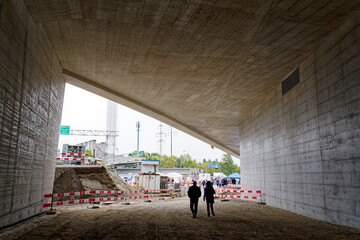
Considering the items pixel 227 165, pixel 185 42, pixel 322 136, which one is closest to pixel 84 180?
pixel 185 42

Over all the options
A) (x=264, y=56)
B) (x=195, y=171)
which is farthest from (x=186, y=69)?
(x=195, y=171)

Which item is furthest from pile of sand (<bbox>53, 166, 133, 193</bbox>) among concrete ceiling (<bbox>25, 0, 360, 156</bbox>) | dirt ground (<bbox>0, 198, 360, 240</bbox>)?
dirt ground (<bbox>0, 198, 360, 240</bbox>)

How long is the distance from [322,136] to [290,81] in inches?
165

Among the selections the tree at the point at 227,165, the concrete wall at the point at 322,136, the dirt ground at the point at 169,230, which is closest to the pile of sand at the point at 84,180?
the dirt ground at the point at 169,230

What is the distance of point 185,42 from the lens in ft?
38.1

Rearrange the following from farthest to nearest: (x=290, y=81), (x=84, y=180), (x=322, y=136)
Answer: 1. (x=84, y=180)
2. (x=290, y=81)
3. (x=322, y=136)

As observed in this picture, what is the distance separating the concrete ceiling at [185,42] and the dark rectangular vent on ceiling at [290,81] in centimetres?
29

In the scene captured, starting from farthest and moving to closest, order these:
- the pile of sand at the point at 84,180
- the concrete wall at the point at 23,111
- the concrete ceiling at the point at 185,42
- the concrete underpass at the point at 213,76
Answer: the pile of sand at the point at 84,180 < the concrete ceiling at the point at 185,42 < the concrete underpass at the point at 213,76 < the concrete wall at the point at 23,111

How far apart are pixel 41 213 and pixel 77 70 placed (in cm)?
726

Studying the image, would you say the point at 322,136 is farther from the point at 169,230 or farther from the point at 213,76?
the point at 213,76

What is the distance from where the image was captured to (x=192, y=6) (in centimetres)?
900

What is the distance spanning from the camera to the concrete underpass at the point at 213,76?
798 cm

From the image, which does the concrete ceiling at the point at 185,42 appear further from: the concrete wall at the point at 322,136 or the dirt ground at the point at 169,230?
the dirt ground at the point at 169,230

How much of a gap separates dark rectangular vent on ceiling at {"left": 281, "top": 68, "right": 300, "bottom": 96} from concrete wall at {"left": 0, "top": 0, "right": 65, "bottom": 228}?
406 inches
